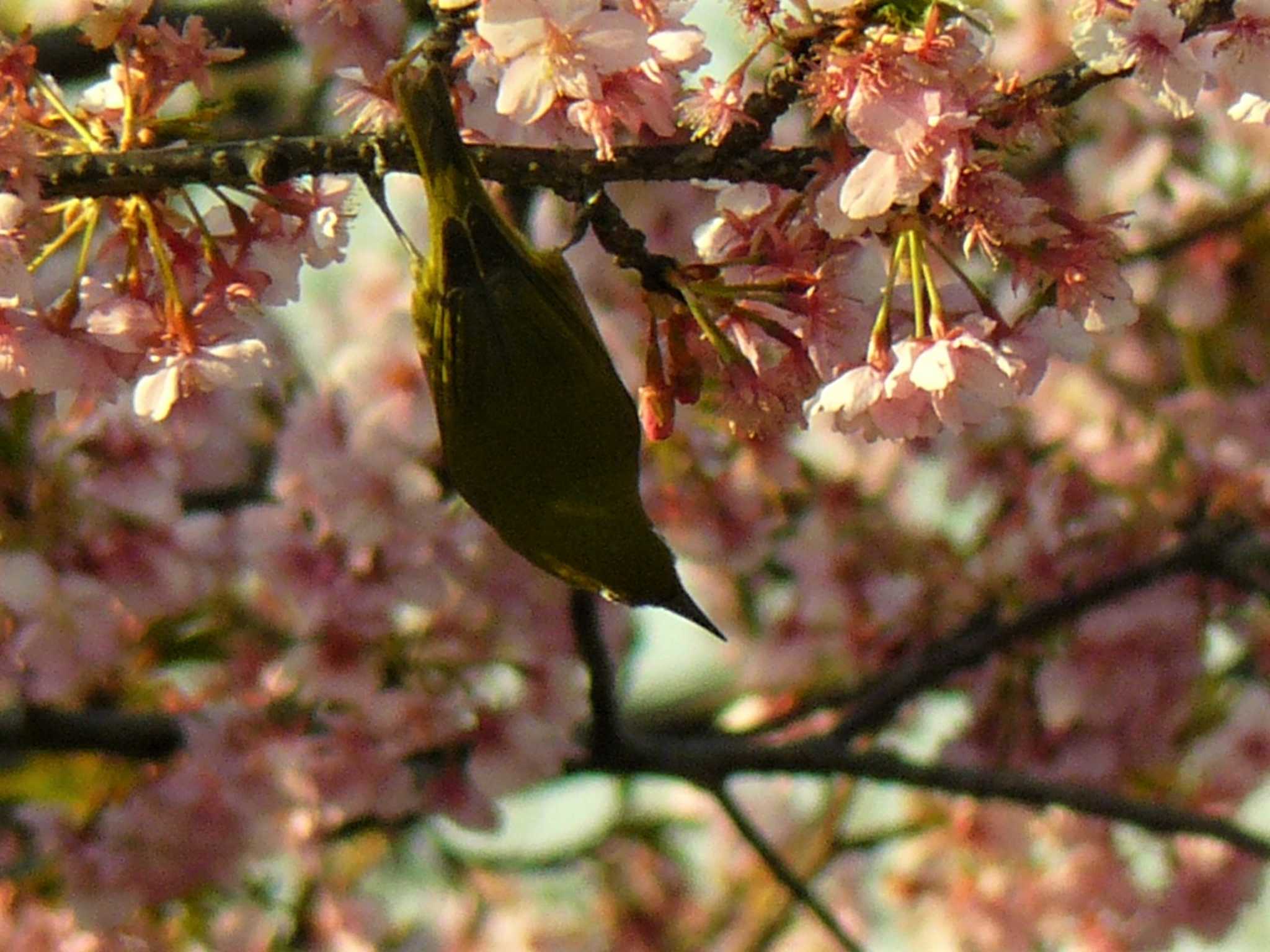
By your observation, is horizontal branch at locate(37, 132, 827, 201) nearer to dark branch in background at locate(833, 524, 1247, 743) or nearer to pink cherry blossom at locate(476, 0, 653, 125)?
pink cherry blossom at locate(476, 0, 653, 125)

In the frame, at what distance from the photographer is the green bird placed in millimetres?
1588

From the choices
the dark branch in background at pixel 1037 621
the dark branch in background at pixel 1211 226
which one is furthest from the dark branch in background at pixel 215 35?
the dark branch in background at pixel 1211 226

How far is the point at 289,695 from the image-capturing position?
3357 millimetres

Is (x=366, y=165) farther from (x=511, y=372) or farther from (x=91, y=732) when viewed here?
(x=91, y=732)

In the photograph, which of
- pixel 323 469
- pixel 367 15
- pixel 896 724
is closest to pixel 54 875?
pixel 323 469

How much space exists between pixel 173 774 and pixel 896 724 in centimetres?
163

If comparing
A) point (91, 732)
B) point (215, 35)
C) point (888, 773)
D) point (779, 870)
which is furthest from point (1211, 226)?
point (91, 732)

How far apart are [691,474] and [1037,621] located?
2.24 ft

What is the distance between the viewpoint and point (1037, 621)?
3.38 metres

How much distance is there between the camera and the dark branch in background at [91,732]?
2969mm

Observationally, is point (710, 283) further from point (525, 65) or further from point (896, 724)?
point (896, 724)

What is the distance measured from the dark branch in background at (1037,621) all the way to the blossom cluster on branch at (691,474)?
0.05 meters

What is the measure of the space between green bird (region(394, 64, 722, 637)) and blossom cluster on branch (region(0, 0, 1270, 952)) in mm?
58

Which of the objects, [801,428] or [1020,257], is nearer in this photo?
[1020,257]
